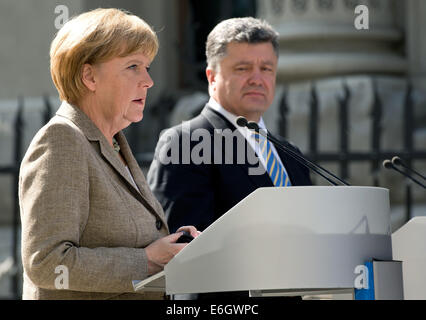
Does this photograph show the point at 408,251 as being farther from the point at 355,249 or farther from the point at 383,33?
the point at 383,33

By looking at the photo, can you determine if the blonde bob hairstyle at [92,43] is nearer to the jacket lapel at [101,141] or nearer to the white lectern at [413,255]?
the jacket lapel at [101,141]

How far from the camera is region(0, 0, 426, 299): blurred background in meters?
6.20

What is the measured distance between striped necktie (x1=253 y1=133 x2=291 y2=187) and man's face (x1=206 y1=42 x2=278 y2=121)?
0.15 metres

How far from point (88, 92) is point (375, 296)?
102cm

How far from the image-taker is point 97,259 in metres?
2.51

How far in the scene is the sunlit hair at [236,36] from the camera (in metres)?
3.81

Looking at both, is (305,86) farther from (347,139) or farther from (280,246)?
(280,246)

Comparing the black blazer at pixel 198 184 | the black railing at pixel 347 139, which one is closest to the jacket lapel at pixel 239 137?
the black blazer at pixel 198 184

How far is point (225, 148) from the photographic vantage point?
366 centimetres

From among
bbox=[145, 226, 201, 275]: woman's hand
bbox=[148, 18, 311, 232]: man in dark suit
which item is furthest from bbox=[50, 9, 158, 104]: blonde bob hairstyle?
bbox=[148, 18, 311, 232]: man in dark suit

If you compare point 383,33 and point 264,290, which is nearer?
point 264,290

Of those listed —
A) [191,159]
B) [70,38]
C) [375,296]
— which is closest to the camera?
[375,296]

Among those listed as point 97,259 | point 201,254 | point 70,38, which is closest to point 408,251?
point 201,254

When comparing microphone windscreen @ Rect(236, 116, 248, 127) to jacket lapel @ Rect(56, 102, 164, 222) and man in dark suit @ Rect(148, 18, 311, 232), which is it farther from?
man in dark suit @ Rect(148, 18, 311, 232)
